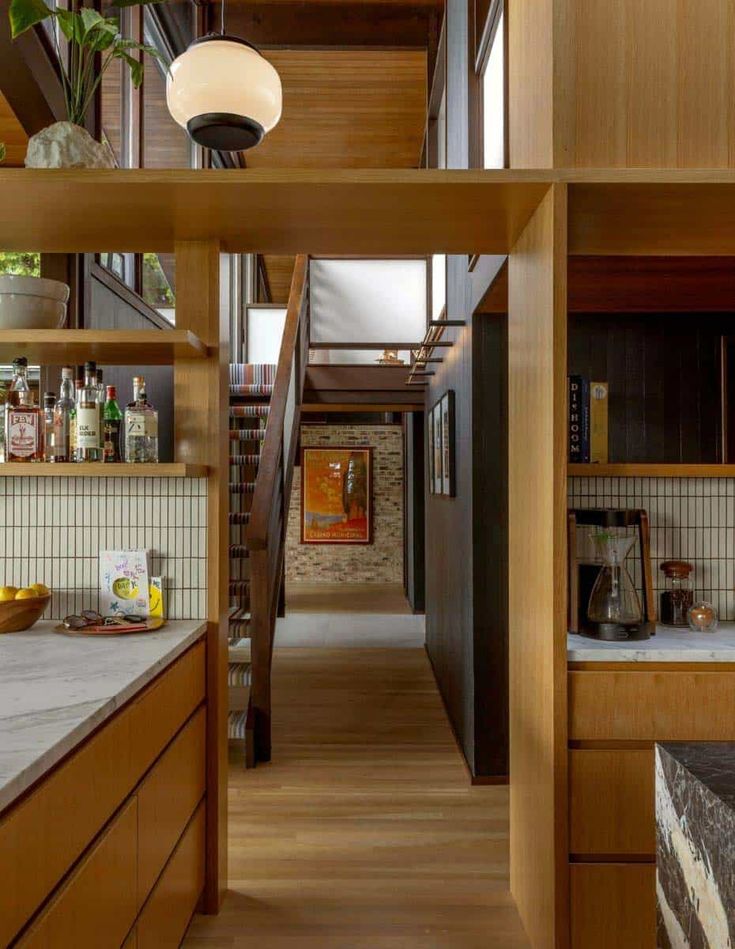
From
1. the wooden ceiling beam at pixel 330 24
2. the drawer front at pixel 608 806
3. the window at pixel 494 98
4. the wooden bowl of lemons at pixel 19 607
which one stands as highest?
the wooden ceiling beam at pixel 330 24

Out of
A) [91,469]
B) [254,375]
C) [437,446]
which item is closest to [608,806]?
[91,469]

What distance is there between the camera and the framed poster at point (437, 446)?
4661 mm

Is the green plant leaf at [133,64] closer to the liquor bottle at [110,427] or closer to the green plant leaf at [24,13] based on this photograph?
the green plant leaf at [24,13]

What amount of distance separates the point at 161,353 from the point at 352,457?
8.16 meters

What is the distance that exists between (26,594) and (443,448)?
2812 millimetres

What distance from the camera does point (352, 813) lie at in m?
3.01

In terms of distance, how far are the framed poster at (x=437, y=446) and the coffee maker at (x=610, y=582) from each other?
2.44 meters

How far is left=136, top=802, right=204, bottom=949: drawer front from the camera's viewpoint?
1.67 meters

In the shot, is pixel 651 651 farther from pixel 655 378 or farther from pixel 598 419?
pixel 655 378

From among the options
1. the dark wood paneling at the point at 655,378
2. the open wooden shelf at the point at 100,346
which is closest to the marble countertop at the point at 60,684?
the open wooden shelf at the point at 100,346

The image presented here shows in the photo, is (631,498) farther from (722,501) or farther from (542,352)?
(542,352)

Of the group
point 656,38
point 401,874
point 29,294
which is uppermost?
point 656,38

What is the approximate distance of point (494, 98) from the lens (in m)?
2.94

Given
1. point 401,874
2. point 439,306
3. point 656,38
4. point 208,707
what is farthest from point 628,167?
point 439,306
